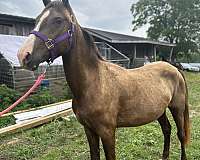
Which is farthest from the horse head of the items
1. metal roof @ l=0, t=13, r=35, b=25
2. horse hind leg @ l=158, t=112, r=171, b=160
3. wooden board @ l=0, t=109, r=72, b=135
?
metal roof @ l=0, t=13, r=35, b=25

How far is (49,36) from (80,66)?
42 centimetres

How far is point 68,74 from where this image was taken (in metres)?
2.18

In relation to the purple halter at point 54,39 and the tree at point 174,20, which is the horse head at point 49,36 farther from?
the tree at point 174,20

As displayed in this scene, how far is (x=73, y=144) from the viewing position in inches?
161

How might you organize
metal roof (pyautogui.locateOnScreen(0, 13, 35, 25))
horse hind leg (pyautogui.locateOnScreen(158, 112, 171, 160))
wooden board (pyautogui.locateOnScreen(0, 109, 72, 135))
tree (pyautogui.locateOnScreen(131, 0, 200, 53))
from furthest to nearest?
tree (pyautogui.locateOnScreen(131, 0, 200, 53)), metal roof (pyautogui.locateOnScreen(0, 13, 35, 25)), wooden board (pyautogui.locateOnScreen(0, 109, 72, 135)), horse hind leg (pyautogui.locateOnScreen(158, 112, 171, 160))

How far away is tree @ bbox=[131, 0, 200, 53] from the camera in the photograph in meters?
25.7

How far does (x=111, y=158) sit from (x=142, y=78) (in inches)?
37.6

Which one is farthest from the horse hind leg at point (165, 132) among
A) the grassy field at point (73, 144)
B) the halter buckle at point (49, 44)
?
the halter buckle at point (49, 44)

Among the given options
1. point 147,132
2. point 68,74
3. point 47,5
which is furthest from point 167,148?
point 47,5

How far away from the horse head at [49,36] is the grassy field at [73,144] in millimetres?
2107

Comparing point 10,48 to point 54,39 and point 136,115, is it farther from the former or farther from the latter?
point 54,39

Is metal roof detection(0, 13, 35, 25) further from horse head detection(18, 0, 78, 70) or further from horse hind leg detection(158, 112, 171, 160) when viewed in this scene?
horse head detection(18, 0, 78, 70)

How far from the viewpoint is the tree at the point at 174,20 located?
25.7 meters

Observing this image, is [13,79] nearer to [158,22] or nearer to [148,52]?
[148,52]
